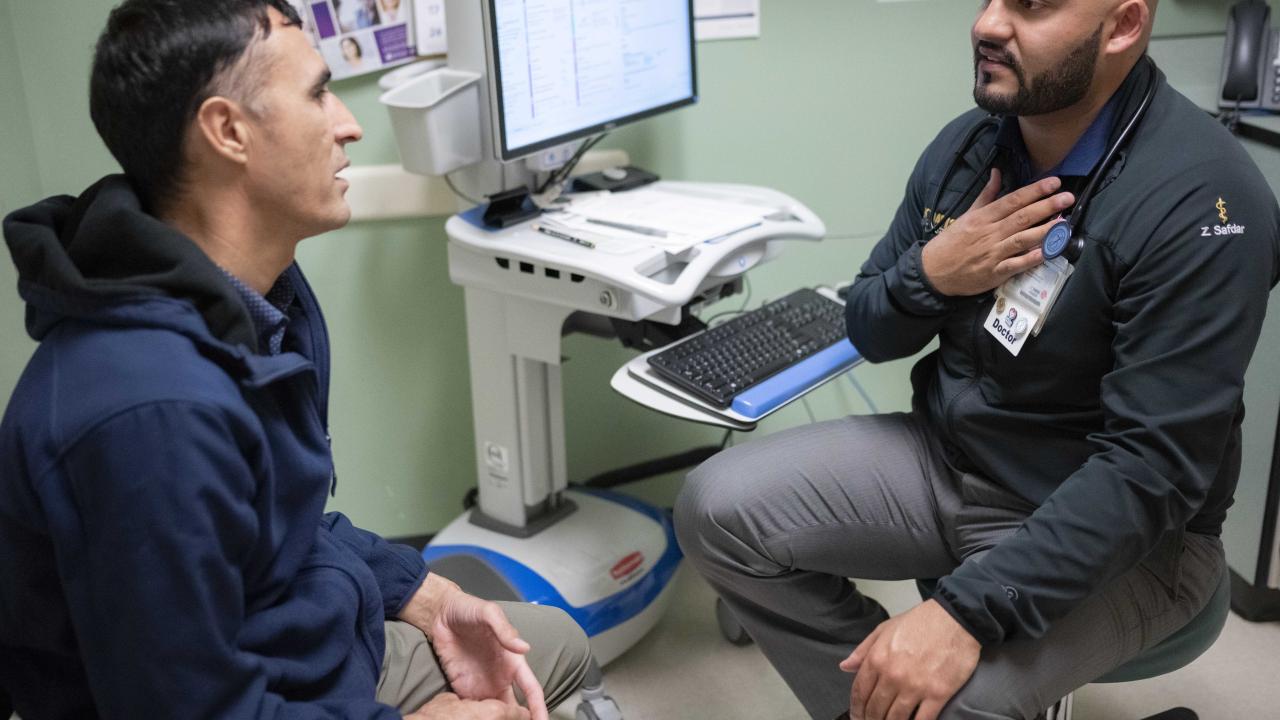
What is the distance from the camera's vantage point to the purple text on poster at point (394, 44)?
2080mm

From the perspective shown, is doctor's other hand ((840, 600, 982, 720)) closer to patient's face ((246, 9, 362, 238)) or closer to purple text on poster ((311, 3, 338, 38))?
patient's face ((246, 9, 362, 238))

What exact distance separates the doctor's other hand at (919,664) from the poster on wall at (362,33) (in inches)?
53.9

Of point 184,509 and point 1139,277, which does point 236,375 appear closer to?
point 184,509

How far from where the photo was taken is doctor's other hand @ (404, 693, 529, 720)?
1217 mm

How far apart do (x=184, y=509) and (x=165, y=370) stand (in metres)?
0.12

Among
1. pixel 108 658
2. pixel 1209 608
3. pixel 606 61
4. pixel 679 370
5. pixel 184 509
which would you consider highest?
pixel 606 61

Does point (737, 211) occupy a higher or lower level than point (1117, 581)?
higher

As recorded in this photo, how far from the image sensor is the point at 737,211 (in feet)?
6.40

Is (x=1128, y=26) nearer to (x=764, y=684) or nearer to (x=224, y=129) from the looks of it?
(x=224, y=129)

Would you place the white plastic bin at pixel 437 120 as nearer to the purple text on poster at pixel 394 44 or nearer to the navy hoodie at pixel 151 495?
the purple text on poster at pixel 394 44

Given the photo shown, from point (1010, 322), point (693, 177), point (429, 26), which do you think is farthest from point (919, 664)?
point (429, 26)

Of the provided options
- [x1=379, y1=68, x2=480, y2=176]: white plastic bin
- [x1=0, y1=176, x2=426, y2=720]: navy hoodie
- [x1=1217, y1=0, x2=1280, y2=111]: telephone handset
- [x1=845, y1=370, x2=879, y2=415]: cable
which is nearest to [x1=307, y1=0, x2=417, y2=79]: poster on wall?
[x1=379, y1=68, x2=480, y2=176]: white plastic bin

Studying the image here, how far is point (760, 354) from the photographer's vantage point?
1792 millimetres

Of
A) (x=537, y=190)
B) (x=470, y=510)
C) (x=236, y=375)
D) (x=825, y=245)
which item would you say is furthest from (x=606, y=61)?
(x=236, y=375)
